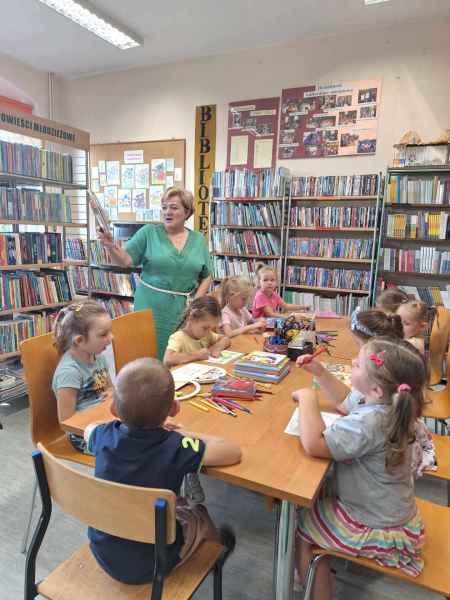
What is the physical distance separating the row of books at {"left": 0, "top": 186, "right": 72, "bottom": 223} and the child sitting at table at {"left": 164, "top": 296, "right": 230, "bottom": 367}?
189 cm

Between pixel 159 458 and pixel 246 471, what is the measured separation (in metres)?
0.23

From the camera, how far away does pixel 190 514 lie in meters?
1.19

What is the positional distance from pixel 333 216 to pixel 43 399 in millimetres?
3346

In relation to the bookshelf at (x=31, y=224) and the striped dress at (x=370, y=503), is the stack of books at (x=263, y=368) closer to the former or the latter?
the striped dress at (x=370, y=503)

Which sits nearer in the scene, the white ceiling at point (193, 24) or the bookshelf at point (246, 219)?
the white ceiling at point (193, 24)

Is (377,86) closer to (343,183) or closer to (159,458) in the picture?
(343,183)

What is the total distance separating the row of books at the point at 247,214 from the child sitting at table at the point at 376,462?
329 centimetres

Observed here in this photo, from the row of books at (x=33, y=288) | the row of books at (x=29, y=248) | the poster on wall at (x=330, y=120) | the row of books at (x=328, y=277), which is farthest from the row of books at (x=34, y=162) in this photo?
the row of books at (x=328, y=277)

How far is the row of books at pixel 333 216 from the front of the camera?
4.00m

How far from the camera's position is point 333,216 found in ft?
13.6

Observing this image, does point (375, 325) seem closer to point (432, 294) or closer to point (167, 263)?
point (167, 263)

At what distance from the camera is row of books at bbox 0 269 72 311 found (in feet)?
10.3

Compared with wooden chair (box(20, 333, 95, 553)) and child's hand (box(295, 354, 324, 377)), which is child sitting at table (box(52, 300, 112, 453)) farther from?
child's hand (box(295, 354, 324, 377))

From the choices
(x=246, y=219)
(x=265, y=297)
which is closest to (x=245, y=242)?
(x=246, y=219)
